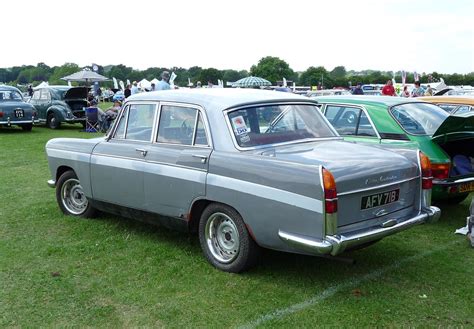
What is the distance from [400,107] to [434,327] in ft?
12.8

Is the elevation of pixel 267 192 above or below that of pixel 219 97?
below

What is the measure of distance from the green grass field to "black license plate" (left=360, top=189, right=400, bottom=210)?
75 centimetres

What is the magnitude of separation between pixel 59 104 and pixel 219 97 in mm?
15038

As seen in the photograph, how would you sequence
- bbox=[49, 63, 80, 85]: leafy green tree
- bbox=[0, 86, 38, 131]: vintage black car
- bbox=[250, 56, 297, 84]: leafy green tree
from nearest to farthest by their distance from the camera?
bbox=[0, 86, 38, 131]: vintage black car < bbox=[250, 56, 297, 84]: leafy green tree < bbox=[49, 63, 80, 85]: leafy green tree

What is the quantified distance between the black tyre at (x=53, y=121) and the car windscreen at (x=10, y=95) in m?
1.19

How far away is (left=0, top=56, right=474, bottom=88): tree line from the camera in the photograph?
73.2 metres

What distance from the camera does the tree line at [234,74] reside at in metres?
73.2

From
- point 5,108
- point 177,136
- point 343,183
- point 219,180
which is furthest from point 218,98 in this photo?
point 5,108

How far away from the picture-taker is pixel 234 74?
3848 inches

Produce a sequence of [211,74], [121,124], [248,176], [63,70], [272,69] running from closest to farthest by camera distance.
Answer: [248,176] → [121,124] → [211,74] → [272,69] → [63,70]

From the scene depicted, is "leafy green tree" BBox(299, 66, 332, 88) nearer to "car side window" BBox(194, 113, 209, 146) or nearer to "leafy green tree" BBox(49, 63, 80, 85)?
"leafy green tree" BBox(49, 63, 80, 85)

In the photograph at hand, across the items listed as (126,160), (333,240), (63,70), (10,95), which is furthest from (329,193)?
(63,70)

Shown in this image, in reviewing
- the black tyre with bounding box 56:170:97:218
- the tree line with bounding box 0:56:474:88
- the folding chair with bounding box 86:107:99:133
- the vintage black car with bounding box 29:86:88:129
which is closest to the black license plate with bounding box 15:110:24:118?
the vintage black car with bounding box 29:86:88:129

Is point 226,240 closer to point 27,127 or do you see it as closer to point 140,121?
point 140,121
